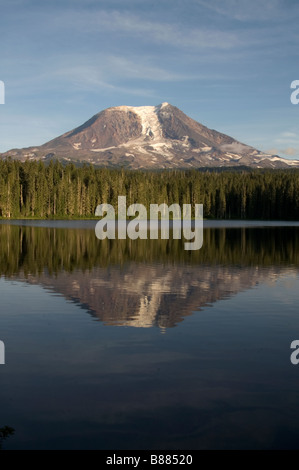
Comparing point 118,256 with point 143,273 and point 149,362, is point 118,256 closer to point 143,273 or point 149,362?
point 143,273

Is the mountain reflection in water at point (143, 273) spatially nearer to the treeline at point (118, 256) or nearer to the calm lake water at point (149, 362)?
the treeline at point (118, 256)

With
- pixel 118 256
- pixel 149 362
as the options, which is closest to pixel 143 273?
pixel 118 256

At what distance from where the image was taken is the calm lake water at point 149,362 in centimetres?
1202

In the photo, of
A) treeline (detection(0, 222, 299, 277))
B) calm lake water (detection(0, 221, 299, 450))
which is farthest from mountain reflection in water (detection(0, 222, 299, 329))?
calm lake water (detection(0, 221, 299, 450))

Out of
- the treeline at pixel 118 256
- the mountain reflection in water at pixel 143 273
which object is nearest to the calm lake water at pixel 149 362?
the mountain reflection in water at pixel 143 273

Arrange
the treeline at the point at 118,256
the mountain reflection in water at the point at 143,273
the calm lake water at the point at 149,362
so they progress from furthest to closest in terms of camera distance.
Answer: the treeline at the point at 118,256
the mountain reflection in water at the point at 143,273
the calm lake water at the point at 149,362

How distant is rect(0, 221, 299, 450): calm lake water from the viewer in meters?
12.0

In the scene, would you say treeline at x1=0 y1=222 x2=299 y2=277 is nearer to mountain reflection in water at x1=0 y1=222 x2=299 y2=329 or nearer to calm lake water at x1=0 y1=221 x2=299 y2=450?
mountain reflection in water at x1=0 y1=222 x2=299 y2=329

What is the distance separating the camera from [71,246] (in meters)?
62.4

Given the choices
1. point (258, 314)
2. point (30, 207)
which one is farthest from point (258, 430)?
point (30, 207)

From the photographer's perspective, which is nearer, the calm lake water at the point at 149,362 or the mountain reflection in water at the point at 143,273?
the calm lake water at the point at 149,362

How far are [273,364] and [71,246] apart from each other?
4745 centimetres

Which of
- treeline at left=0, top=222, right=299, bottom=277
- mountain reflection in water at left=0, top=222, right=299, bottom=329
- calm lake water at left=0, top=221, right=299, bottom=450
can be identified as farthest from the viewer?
treeline at left=0, top=222, right=299, bottom=277

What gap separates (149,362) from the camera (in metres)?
17.1
